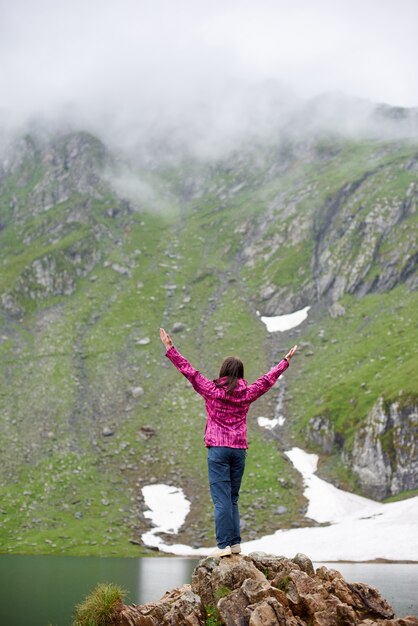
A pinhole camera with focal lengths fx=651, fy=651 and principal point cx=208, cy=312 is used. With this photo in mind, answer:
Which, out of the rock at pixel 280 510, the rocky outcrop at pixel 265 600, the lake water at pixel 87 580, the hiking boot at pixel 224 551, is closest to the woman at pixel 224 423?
the hiking boot at pixel 224 551

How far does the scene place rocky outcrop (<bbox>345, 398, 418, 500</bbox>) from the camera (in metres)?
102

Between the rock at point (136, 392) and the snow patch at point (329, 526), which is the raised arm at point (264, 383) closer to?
the snow patch at point (329, 526)

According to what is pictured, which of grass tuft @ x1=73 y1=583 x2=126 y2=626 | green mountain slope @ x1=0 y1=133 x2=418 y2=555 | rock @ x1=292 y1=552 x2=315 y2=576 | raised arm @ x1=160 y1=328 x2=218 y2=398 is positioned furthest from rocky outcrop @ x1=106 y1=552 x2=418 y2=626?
green mountain slope @ x1=0 y1=133 x2=418 y2=555

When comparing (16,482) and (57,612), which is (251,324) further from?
(57,612)

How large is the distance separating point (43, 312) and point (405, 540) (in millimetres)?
118262

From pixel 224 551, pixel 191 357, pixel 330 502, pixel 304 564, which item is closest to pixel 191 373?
pixel 224 551

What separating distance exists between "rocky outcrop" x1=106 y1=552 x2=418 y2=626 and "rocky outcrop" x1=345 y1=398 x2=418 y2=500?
85421 mm

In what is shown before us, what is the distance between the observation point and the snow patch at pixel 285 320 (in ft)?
513

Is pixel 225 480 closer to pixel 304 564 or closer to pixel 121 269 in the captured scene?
pixel 304 564

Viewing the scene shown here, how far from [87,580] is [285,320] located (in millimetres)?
110332

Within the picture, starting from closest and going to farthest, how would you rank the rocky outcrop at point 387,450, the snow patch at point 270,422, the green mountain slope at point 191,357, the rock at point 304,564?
the rock at point 304,564
the rocky outcrop at point 387,450
the green mountain slope at point 191,357
the snow patch at point 270,422

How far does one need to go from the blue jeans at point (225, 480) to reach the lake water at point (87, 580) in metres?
20.2

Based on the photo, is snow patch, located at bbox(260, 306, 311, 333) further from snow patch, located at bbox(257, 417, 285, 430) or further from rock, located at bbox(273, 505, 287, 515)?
rock, located at bbox(273, 505, 287, 515)

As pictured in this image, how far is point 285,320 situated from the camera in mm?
160875
